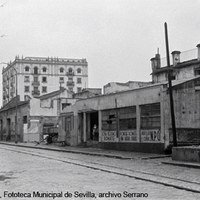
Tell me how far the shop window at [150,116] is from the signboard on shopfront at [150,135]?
264 mm

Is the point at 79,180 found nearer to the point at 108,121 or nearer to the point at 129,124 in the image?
the point at 129,124

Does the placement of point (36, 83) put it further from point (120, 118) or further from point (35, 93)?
point (120, 118)

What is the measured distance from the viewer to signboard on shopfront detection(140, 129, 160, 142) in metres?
23.1

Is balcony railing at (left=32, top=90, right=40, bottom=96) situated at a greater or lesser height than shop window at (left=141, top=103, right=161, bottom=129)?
greater

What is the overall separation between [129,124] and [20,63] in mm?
83015

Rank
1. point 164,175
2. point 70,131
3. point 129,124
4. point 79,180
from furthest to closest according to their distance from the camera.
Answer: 1. point 70,131
2. point 129,124
3. point 164,175
4. point 79,180

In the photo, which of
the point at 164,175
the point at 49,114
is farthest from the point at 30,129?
the point at 164,175

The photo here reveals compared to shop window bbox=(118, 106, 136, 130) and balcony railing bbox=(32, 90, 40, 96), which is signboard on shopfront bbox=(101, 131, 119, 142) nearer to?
shop window bbox=(118, 106, 136, 130)

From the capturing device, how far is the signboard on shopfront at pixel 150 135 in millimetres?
23141

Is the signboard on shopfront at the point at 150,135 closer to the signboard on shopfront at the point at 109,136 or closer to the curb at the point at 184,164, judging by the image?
the signboard on shopfront at the point at 109,136

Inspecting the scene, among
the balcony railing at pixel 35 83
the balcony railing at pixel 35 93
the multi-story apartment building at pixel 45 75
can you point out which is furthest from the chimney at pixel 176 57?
the balcony railing at pixel 35 83

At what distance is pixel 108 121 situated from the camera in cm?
2852

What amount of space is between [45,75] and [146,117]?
84494 mm

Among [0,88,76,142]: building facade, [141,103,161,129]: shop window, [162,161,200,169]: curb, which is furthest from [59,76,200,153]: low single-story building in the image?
[0,88,76,142]: building facade
